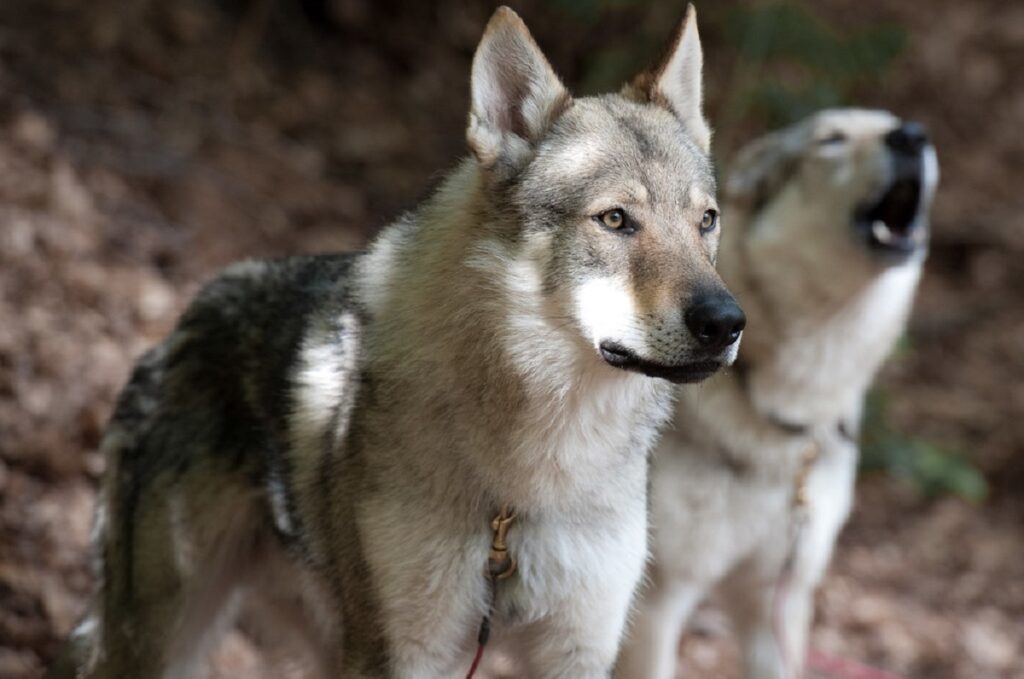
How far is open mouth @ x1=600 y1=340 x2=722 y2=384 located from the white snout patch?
2cm

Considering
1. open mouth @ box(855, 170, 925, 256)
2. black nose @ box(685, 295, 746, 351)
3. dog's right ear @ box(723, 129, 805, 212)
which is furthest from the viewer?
dog's right ear @ box(723, 129, 805, 212)

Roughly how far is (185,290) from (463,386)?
12.8 ft

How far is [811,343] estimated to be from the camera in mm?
4969

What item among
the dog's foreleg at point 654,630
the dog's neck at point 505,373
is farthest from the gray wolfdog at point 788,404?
the dog's neck at point 505,373

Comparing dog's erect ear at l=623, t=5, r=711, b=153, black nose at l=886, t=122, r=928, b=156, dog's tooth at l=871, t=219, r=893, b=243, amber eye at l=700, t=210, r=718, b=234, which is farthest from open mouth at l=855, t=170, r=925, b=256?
amber eye at l=700, t=210, r=718, b=234

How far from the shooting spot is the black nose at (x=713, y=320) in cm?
285

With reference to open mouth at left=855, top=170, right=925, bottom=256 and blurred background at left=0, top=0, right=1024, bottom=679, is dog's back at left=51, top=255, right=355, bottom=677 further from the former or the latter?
open mouth at left=855, top=170, right=925, bottom=256

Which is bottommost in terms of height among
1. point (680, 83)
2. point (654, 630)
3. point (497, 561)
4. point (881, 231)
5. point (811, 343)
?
point (654, 630)

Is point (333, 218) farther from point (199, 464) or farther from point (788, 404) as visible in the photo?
point (199, 464)

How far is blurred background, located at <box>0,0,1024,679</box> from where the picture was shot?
5.79 meters

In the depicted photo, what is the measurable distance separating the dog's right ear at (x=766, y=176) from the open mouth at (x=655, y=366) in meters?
2.49

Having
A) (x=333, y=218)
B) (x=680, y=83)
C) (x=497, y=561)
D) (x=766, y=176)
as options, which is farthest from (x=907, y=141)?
(x=333, y=218)

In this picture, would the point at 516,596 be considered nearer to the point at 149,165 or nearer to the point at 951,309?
the point at 149,165

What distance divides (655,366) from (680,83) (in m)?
1.18
